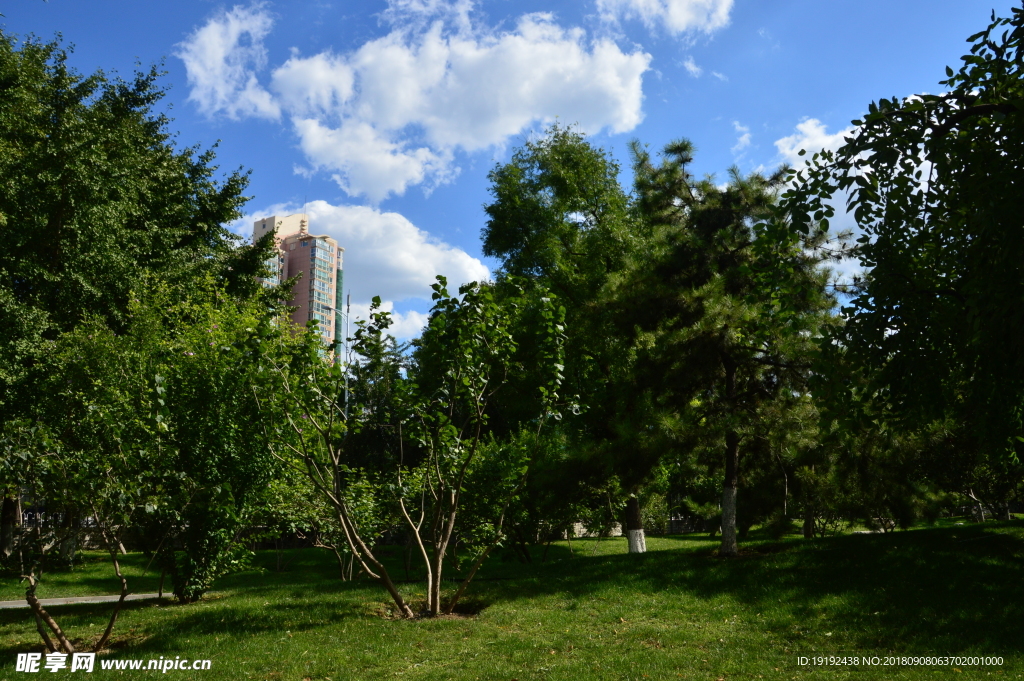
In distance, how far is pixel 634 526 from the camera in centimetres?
1606

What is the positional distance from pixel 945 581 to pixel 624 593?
4338 millimetres

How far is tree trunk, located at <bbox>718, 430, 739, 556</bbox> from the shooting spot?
39.8 feet

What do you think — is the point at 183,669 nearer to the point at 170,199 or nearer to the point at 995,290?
the point at 995,290

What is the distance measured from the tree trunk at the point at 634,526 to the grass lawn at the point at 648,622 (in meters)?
3.14

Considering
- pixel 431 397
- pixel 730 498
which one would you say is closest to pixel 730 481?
pixel 730 498

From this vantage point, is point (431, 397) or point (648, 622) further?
point (431, 397)

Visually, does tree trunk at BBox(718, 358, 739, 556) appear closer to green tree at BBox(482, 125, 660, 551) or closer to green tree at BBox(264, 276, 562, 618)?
green tree at BBox(482, 125, 660, 551)

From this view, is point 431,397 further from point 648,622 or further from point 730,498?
point 730,498

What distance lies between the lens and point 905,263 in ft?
16.7

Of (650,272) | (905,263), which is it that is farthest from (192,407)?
(905,263)

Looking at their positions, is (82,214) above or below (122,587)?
above

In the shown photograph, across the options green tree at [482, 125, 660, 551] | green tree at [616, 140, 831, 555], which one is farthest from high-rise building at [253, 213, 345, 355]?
green tree at [616, 140, 831, 555]

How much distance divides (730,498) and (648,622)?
4.30m

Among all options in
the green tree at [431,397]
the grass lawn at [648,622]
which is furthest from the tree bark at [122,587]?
the green tree at [431,397]
